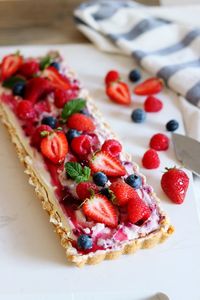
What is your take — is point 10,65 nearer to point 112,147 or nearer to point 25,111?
point 25,111

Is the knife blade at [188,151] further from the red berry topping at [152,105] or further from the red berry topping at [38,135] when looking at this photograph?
the red berry topping at [38,135]

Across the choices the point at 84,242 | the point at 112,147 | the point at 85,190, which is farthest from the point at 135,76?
the point at 84,242

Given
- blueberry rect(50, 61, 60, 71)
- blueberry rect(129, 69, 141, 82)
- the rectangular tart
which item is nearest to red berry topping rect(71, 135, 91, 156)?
the rectangular tart

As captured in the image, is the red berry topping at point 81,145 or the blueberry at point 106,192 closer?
the blueberry at point 106,192

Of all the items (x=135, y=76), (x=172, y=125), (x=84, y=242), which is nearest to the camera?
(x=84, y=242)

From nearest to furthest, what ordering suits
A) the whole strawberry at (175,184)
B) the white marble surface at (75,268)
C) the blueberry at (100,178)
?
the white marble surface at (75,268)
the blueberry at (100,178)
the whole strawberry at (175,184)

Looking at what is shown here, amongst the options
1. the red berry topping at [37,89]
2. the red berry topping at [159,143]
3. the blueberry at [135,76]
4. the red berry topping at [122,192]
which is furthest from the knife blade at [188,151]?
the red berry topping at [37,89]
